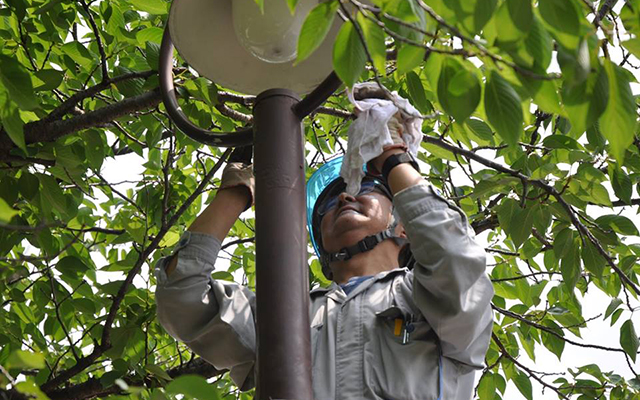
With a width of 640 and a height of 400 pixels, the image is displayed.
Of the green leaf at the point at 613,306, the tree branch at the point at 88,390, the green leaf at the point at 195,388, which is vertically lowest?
the green leaf at the point at 195,388

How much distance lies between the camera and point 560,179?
12.5ft

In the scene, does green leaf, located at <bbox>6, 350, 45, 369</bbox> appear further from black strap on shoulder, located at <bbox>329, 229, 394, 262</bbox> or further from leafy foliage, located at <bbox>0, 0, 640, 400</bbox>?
black strap on shoulder, located at <bbox>329, 229, 394, 262</bbox>

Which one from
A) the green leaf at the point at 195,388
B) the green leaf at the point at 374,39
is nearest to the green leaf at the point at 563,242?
the green leaf at the point at 374,39

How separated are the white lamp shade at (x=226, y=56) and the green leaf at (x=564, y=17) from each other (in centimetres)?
A: 86

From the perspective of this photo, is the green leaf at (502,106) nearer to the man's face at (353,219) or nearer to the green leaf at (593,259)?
the man's face at (353,219)

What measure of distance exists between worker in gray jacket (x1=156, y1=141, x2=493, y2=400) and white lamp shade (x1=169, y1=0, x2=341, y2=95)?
45cm

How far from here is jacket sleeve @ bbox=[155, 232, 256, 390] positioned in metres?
2.97

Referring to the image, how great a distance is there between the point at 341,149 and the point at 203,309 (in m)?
2.25

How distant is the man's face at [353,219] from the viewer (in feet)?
11.3

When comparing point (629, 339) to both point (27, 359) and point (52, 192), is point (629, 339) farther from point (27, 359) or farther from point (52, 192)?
point (27, 359)

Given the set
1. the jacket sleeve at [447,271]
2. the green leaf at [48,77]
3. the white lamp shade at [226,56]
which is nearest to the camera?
the white lamp shade at [226,56]

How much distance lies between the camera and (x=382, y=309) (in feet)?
9.81

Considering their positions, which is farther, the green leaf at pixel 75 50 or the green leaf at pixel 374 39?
the green leaf at pixel 75 50

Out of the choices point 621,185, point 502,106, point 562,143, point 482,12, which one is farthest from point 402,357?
point 562,143
